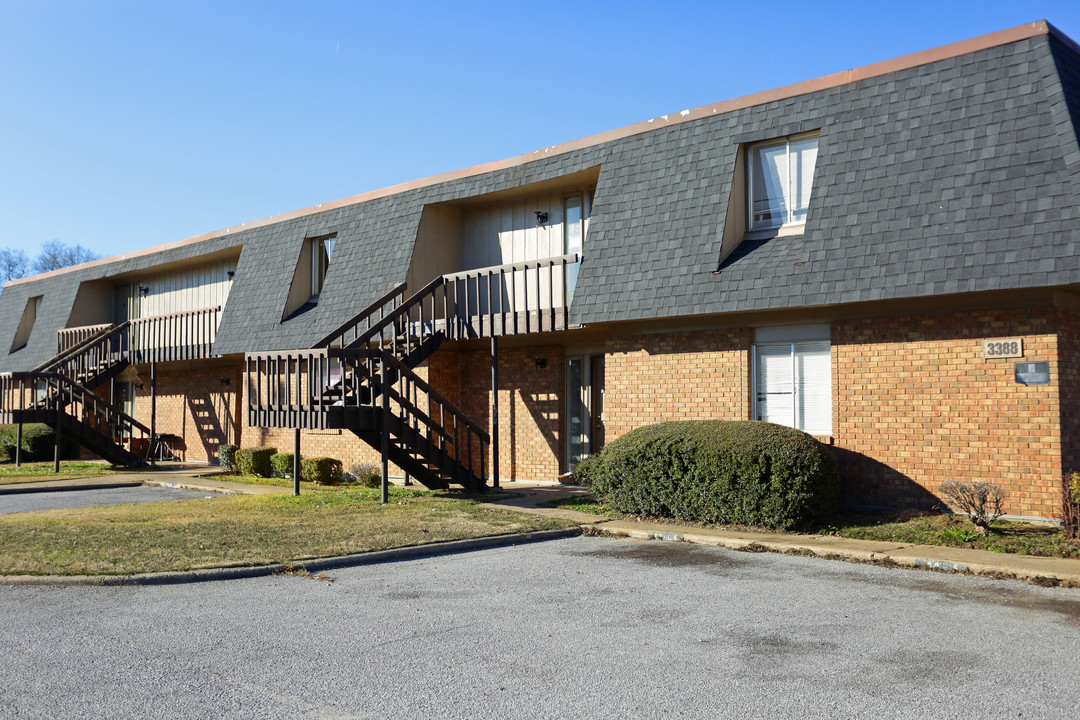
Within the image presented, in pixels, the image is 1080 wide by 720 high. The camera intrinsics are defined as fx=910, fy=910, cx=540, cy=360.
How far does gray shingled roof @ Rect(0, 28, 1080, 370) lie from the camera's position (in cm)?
1128

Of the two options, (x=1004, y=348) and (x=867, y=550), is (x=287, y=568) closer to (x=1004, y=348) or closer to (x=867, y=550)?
(x=867, y=550)

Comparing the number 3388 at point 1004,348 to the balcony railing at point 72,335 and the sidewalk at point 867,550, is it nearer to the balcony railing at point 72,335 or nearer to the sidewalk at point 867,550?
the sidewalk at point 867,550

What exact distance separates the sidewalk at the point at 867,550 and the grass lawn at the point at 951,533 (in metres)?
0.25

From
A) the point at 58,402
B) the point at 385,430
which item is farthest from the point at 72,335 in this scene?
the point at 385,430

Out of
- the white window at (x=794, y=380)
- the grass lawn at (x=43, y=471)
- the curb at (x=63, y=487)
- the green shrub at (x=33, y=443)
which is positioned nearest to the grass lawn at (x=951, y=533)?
the white window at (x=794, y=380)

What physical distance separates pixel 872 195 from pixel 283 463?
13.6m

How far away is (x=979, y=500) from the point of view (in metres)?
10.9

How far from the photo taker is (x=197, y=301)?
2733 centimetres

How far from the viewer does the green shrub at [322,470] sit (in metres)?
19.0

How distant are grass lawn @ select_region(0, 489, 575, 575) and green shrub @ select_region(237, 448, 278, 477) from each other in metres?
5.15

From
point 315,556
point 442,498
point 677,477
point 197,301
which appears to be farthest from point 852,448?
point 197,301

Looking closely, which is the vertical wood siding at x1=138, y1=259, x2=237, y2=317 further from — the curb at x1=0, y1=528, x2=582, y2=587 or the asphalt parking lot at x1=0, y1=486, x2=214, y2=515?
the curb at x1=0, y1=528, x2=582, y2=587

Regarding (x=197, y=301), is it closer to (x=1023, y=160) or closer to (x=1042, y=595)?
(x=1023, y=160)

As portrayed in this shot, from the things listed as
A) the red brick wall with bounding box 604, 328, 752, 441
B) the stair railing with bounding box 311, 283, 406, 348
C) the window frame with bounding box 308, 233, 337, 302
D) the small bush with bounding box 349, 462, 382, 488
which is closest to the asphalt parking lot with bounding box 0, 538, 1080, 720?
the red brick wall with bounding box 604, 328, 752, 441
